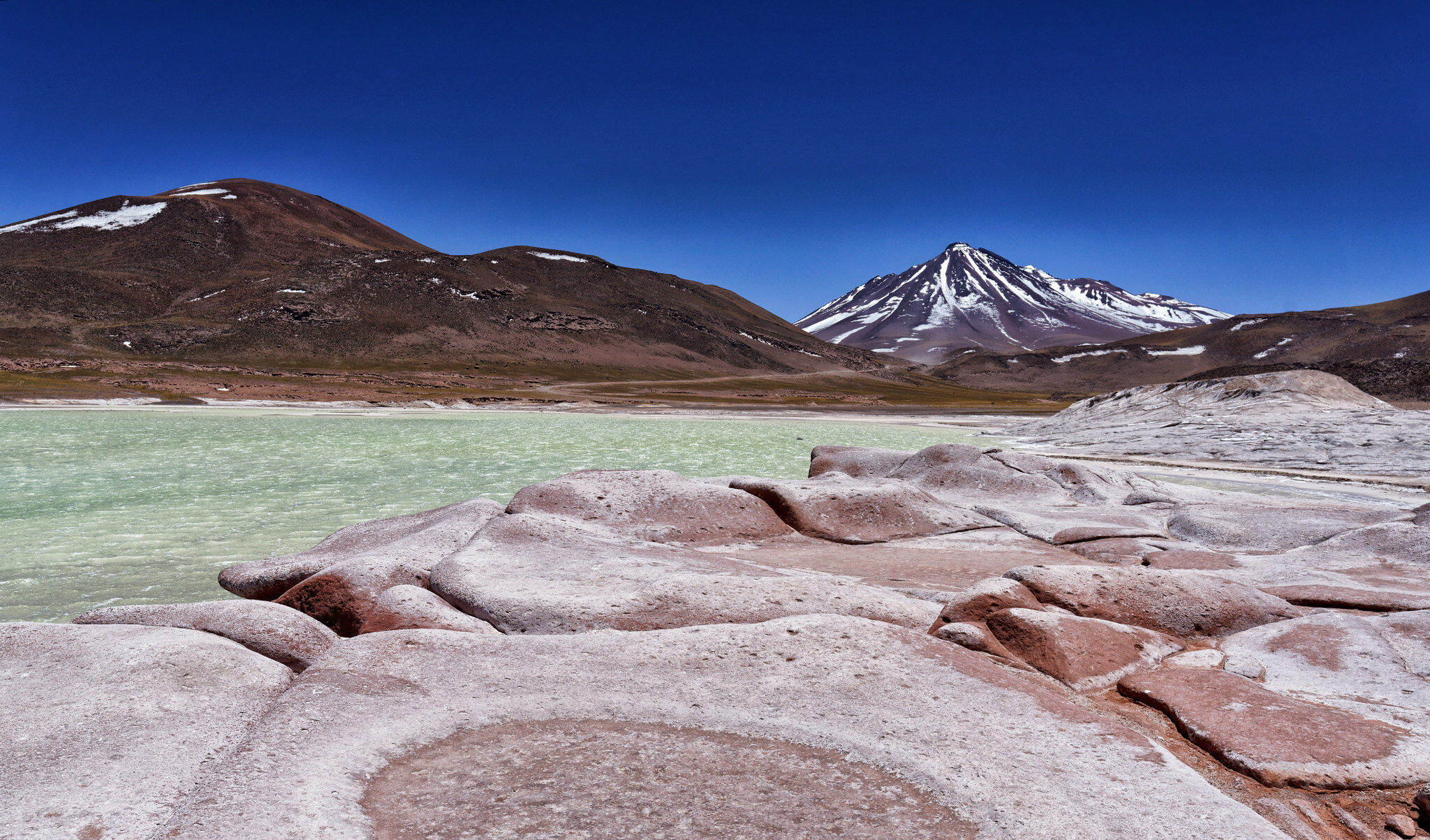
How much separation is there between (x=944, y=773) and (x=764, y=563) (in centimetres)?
489

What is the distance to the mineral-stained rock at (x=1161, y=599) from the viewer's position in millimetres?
6336

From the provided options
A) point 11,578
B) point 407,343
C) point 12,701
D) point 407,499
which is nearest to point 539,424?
point 407,499

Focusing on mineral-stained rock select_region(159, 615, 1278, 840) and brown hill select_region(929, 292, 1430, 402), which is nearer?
mineral-stained rock select_region(159, 615, 1278, 840)

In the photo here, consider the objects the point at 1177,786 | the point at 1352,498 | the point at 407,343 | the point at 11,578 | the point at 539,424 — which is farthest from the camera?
the point at 407,343

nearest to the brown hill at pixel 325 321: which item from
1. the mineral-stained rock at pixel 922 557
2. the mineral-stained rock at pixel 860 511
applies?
the mineral-stained rock at pixel 860 511

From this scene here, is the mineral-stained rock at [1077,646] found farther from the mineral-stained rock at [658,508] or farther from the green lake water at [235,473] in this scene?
the green lake water at [235,473]

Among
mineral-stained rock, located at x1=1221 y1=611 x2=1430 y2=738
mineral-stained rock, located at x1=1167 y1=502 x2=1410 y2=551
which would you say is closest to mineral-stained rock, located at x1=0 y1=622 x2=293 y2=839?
mineral-stained rock, located at x1=1221 y1=611 x2=1430 y2=738

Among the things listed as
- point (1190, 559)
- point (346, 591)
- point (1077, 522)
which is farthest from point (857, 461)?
point (346, 591)

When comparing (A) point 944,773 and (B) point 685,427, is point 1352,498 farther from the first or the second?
(B) point 685,427

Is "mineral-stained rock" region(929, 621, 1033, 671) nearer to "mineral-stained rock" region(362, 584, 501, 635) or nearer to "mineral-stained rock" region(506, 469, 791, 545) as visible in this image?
"mineral-stained rock" region(362, 584, 501, 635)

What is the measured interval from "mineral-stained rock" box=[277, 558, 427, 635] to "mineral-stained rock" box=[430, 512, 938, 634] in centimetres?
40

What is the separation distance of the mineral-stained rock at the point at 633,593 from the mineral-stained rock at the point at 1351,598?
3.32 metres

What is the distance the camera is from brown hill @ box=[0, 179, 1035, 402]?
287ft

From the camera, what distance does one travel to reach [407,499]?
16312 mm
